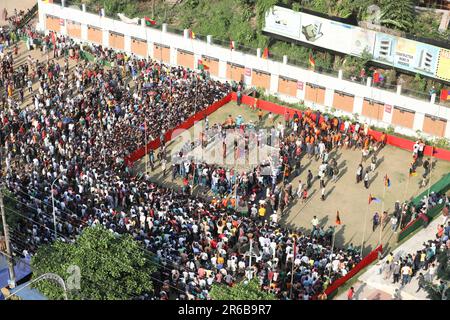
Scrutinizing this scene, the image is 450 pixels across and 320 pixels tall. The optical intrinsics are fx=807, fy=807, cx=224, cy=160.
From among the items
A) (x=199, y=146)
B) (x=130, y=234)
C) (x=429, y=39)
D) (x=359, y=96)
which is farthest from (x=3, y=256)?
(x=429, y=39)

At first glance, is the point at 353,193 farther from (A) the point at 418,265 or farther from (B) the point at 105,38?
(B) the point at 105,38

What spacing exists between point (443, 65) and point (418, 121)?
3.16 m

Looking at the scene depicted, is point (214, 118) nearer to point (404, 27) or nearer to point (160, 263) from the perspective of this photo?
point (404, 27)

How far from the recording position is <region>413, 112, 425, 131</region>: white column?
4216 cm

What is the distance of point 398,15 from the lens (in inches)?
1795

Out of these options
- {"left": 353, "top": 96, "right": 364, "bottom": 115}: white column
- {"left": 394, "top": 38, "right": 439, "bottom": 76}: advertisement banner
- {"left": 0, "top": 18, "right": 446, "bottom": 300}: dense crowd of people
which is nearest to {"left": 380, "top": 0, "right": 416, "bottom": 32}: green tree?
{"left": 394, "top": 38, "right": 439, "bottom": 76}: advertisement banner

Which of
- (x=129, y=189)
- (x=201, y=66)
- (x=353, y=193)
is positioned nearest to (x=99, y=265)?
(x=129, y=189)

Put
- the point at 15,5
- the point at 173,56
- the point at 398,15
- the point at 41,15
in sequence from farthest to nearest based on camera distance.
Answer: the point at 15,5, the point at 41,15, the point at 173,56, the point at 398,15

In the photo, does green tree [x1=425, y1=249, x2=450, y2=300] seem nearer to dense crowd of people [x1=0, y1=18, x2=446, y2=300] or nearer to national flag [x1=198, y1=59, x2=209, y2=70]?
dense crowd of people [x1=0, y1=18, x2=446, y2=300]

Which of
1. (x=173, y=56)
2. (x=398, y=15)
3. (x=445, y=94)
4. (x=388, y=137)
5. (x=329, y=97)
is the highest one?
(x=398, y=15)

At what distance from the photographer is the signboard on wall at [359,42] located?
139 ft

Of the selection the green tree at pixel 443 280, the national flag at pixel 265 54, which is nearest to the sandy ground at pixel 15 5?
the national flag at pixel 265 54

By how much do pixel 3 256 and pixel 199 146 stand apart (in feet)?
43.3

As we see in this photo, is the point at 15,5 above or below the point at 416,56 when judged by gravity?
below
